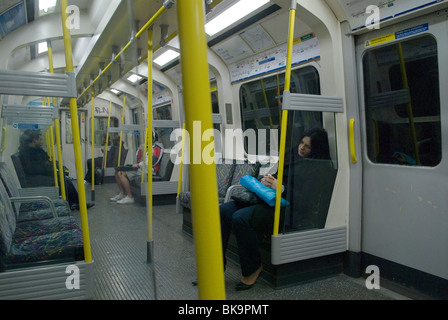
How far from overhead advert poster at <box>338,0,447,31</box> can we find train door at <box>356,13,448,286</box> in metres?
0.14

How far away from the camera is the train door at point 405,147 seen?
2.34 meters

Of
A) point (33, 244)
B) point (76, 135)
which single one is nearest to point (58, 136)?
point (33, 244)

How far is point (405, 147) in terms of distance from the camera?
2.62 m

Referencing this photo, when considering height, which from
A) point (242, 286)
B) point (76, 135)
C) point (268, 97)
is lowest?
point (242, 286)

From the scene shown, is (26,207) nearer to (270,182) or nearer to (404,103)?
(270,182)

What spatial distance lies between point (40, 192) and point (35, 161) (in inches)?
Result: 15.9

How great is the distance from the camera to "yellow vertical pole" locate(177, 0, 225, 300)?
0.74m

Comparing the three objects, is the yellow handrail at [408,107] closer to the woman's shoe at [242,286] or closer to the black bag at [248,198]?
the black bag at [248,198]

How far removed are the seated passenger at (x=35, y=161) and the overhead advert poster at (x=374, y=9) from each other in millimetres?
3336

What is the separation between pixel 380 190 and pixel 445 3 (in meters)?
1.44

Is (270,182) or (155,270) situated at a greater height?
(270,182)

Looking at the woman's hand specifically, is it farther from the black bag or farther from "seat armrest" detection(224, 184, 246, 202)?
"seat armrest" detection(224, 184, 246, 202)

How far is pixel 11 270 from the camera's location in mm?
1938

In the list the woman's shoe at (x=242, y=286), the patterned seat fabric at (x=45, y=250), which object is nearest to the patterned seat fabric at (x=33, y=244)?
the patterned seat fabric at (x=45, y=250)
